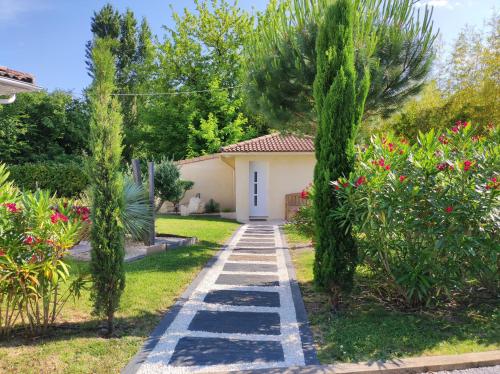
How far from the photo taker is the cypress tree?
4129mm

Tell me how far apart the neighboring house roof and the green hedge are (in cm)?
1410

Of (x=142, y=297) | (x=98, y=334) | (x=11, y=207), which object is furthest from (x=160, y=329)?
(x=11, y=207)

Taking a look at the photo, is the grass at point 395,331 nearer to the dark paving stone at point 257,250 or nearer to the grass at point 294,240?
the dark paving stone at point 257,250

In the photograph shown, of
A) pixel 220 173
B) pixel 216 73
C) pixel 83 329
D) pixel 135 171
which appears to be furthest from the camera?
pixel 216 73

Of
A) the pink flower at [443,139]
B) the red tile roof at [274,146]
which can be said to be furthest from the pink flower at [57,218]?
the red tile roof at [274,146]

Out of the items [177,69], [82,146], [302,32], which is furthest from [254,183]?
[82,146]

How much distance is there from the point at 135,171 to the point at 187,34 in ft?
68.6

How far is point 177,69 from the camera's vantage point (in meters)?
27.5

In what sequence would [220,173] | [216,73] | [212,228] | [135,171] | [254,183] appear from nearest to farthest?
[135,171], [212,228], [254,183], [220,173], [216,73]

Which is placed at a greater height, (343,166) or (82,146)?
(82,146)

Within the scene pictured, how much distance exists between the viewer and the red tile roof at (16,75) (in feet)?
20.4

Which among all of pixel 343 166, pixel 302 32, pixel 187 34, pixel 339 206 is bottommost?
pixel 339 206

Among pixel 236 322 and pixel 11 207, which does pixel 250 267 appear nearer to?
pixel 236 322

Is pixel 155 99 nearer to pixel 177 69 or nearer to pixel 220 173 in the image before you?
pixel 177 69
